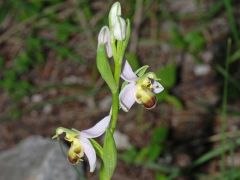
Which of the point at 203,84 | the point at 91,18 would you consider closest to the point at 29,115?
the point at 91,18

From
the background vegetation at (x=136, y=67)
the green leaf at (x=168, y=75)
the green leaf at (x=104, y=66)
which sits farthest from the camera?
the green leaf at (x=168, y=75)

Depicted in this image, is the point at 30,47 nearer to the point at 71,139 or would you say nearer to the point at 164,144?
the point at 164,144

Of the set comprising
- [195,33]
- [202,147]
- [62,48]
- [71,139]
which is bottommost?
[202,147]

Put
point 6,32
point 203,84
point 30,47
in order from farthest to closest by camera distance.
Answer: point 6,32
point 30,47
point 203,84

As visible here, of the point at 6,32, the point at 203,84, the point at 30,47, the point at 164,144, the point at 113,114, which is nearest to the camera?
the point at 113,114

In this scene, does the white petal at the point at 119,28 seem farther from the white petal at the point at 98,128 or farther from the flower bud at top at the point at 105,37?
the white petal at the point at 98,128

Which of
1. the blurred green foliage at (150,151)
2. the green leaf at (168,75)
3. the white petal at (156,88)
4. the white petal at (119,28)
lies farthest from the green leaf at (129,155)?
the white petal at (119,28)

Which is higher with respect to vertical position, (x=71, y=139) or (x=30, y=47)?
(x=71, y=139)
